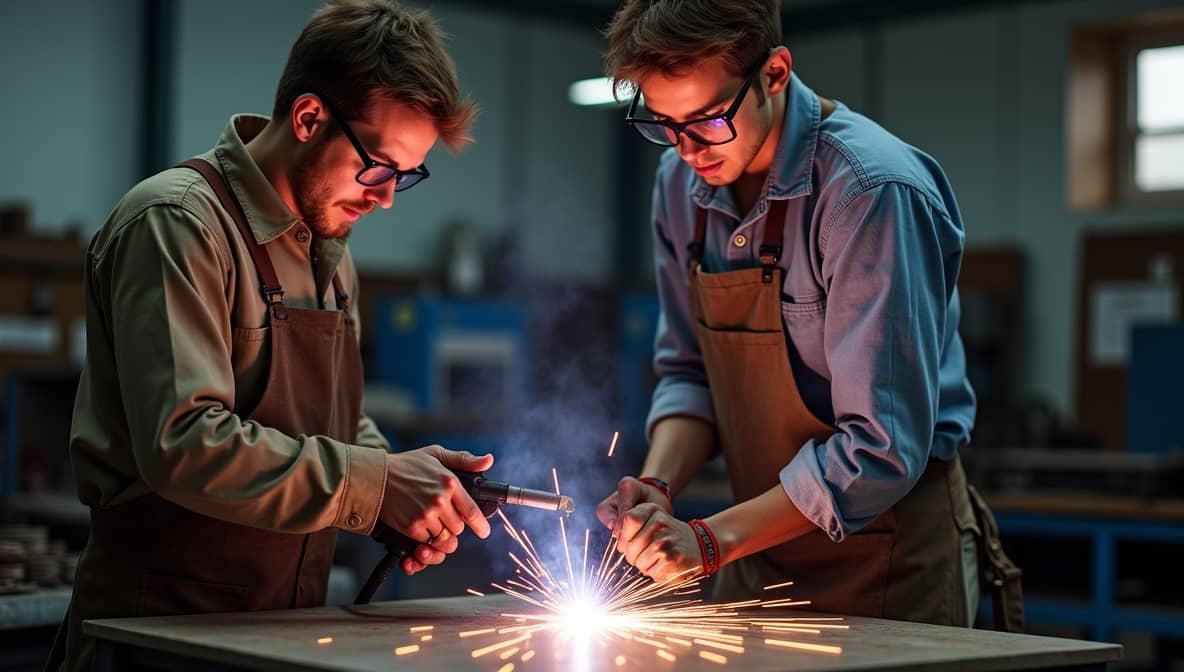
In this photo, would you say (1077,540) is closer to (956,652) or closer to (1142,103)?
(956,652)

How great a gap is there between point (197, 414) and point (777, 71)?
1055 millimetres

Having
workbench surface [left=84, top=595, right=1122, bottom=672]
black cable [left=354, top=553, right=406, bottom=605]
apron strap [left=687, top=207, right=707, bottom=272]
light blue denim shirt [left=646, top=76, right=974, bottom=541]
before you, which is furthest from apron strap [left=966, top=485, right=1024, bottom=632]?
black cable [left=354, top=553, right=406, bottom=605]

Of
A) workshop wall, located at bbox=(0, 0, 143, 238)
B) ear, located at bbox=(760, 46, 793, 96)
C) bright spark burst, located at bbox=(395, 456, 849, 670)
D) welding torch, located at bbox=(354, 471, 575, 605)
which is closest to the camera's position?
bright spark burst, located at bbox=(395, 456, 849, 670)

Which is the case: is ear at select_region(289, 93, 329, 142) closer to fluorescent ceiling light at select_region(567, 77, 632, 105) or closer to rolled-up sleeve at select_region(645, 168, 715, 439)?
rolled-up sleeve at select_region(645, 168, 715, 439)

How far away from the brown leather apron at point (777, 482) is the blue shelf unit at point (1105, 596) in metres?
2.46

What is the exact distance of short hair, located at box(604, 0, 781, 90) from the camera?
2.04 m

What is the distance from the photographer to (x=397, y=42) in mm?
2049

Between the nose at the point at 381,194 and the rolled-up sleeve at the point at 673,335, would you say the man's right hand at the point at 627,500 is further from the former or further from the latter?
the nose at the point at 381,194

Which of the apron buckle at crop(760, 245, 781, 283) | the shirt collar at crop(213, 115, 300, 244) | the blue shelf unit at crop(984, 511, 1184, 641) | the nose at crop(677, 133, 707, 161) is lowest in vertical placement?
the blue shelf unit at crop(984, 511, 1184, 641)

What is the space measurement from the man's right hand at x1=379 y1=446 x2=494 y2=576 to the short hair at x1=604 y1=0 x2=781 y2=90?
68cm

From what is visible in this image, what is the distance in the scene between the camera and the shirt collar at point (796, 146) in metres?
2.13

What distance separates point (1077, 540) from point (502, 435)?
2.98m

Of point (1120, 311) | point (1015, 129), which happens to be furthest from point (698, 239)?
point (1015, 129)

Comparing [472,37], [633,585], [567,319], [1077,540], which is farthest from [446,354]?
[633,585]
